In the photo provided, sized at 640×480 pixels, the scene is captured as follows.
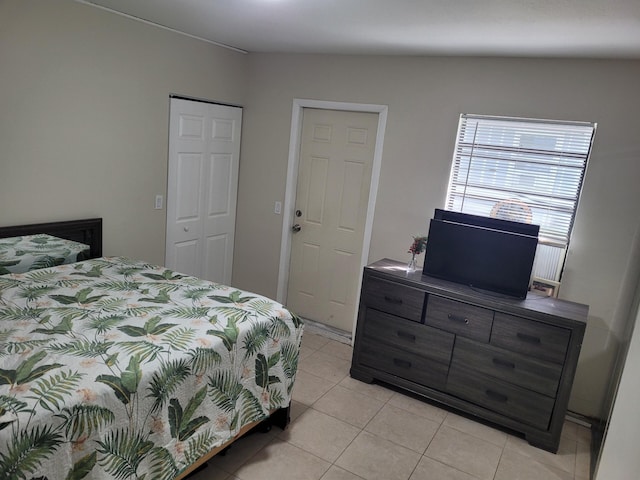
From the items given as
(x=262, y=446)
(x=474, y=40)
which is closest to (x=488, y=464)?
(x=262, y=446)

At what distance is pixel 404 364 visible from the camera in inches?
127

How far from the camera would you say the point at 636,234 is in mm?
2938

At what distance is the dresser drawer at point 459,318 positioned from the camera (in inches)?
115

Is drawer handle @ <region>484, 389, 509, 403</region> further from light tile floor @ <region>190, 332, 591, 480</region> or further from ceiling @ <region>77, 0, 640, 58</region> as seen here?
ceiling @ <region>77, 0, 640, 58</region>

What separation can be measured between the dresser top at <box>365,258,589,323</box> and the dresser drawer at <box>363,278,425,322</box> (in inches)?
2.2

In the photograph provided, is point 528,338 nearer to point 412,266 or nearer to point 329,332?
point 412,266

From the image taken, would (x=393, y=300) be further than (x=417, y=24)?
Yes

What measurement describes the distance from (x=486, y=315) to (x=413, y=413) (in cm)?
81

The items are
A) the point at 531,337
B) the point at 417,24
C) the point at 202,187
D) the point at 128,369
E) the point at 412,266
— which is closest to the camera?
the point at 128,369

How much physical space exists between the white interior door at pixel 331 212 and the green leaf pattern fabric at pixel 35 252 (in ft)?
6.16

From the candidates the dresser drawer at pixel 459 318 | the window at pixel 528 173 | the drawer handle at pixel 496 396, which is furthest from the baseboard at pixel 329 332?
the window at pixel 528 173

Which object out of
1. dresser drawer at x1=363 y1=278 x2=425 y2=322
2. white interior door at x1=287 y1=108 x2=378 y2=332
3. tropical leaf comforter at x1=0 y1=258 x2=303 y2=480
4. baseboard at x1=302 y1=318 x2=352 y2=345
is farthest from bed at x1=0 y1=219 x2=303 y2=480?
white interior door at x1=287 y1=108 x2=378 y2=332

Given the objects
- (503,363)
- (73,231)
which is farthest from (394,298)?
(73,231)

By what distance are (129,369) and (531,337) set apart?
222 cm
